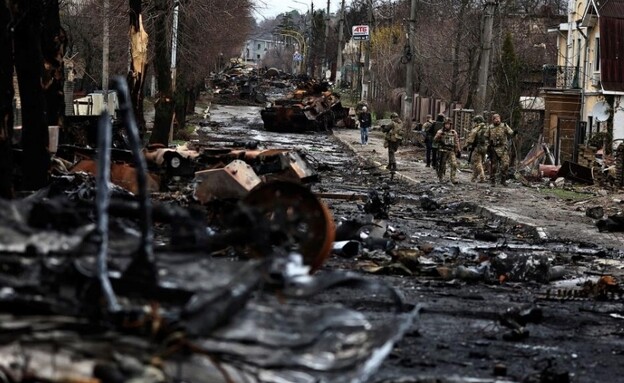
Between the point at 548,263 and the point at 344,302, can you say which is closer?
the point at 344,302

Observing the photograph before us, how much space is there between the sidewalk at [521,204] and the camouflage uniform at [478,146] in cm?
41

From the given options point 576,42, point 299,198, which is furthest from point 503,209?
point 576,42

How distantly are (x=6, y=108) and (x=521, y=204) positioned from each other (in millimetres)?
11801

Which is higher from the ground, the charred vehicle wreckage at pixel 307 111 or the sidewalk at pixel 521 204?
the charred vehicle wreckage at pixel 307 111

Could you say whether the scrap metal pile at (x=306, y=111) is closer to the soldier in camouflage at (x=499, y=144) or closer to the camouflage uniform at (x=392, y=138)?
the camouflage uniform at (x=392, y=138)

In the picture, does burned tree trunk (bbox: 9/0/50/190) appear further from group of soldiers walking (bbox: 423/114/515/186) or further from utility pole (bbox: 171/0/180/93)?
utility pole (bbox: 171/0/180/93)

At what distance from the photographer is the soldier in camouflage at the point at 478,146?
28.2 m

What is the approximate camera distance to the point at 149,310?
465cm

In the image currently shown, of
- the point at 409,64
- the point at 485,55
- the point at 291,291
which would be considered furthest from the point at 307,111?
the point at 291,291

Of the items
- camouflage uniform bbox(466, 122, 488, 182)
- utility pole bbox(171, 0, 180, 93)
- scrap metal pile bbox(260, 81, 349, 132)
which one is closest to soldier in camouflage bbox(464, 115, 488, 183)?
camouflage uniform bbox(466, 122, 488, 182)

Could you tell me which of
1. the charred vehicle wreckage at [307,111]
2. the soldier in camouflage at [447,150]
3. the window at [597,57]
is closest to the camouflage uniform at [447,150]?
the soldier in camouflage at [447,150]

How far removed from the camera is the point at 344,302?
36.3 ft

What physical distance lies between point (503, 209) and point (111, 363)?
18056 mm

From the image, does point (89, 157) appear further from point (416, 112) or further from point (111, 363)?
point (416, 112)
